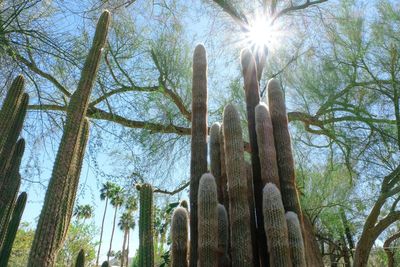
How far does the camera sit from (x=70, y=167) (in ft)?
11.1

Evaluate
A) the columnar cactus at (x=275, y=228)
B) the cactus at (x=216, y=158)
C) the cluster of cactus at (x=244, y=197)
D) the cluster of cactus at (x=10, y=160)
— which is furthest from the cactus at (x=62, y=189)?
the columnar cactus at (x=275, y=228)

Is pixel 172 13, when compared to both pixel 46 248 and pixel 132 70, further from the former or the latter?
pixel 46 248

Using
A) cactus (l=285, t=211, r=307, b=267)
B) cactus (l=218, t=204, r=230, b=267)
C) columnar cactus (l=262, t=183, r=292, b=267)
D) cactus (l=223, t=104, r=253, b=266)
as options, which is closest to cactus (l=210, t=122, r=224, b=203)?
cactus (l=218, t=204, r=230, b=267)

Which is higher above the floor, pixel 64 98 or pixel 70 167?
pixel 64 98

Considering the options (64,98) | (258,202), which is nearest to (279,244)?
(258,202)

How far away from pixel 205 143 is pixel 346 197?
23.1ft

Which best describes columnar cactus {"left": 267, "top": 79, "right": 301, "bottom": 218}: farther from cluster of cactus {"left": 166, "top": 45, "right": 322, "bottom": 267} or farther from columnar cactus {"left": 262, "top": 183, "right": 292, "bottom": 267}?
columnar cactus {"left": 262, "top": 183, "right": 292, "bottom": 267}

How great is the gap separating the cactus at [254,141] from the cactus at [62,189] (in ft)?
6.20

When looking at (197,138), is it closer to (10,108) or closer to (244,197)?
(244,197)

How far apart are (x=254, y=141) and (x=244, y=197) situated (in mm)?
901

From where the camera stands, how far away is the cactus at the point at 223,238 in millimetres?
4078

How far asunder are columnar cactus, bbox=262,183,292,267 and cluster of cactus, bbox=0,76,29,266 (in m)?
2.78

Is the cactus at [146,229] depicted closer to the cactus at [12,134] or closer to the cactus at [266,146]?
the cactus at [266,146]

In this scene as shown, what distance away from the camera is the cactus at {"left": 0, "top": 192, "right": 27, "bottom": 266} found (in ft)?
16.0
